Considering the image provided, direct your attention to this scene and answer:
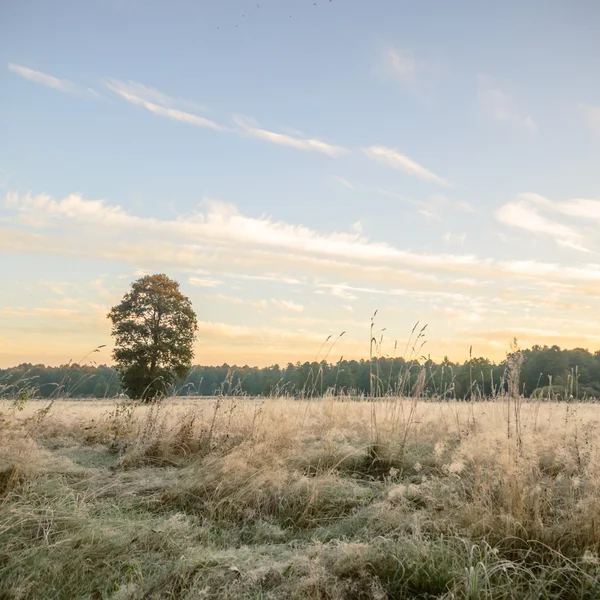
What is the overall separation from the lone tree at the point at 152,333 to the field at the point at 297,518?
67.2ft

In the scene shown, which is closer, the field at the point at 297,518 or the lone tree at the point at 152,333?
the field at the point at 297,518

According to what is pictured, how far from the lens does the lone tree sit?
87.7ft

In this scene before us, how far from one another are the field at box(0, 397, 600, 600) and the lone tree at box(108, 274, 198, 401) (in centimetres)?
2048

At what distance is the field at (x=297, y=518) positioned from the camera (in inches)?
129

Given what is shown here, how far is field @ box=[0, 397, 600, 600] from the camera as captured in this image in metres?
3.29

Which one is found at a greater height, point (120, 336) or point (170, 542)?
point (120, 336)

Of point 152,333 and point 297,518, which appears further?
point 152,333

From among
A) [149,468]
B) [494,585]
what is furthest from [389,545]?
[149,468]

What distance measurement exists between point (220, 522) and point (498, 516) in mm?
2395

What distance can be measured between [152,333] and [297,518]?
2427 cm

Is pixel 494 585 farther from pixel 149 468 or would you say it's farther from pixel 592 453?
pixel 149 468

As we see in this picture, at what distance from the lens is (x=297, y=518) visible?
15.4 ft

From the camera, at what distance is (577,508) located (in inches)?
146

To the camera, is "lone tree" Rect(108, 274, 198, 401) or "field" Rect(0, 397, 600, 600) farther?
"lone tree" Rect(108, 274, 198, 401)
